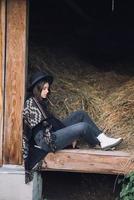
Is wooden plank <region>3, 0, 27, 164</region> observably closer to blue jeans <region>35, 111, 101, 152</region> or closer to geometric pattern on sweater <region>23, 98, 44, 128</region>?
geometric pattern on sweater <region>23, 98, 44, 128</region>

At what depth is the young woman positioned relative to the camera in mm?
6543

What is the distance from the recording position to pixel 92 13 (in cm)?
1094

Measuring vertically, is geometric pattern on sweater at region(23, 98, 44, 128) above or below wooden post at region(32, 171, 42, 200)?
above

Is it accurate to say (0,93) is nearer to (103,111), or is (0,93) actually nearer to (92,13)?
(103,111)

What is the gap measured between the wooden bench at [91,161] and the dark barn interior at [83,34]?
6.31 ft

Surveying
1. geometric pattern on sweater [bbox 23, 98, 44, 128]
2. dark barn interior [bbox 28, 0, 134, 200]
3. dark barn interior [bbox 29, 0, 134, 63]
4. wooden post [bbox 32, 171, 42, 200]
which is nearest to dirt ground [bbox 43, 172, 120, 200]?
wooden post [bbox 32, 171, 42, 200]

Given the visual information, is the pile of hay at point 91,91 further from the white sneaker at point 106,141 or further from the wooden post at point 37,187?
the wooden post at point 37,187

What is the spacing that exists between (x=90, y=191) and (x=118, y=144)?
0.99 meters

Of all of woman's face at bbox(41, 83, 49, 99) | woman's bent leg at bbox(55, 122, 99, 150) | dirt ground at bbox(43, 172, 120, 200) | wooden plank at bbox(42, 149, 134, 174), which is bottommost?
dirt ground at bbox(43, 172, 120, 200)

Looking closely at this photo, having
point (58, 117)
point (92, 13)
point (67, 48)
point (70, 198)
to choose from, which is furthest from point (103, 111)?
point (92, 13)

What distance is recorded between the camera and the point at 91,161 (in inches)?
261

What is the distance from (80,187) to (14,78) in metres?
1.84

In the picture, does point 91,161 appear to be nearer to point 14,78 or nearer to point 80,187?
point 80,187

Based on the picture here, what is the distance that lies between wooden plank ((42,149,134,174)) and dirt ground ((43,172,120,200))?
81cm
